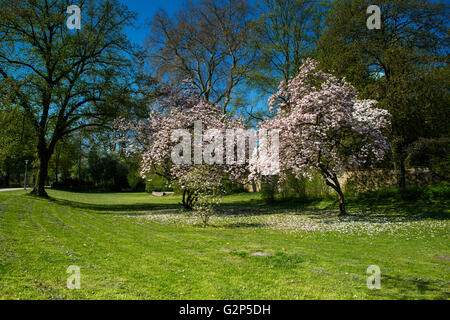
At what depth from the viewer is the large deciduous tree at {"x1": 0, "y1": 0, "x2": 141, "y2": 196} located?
2088 centimetres

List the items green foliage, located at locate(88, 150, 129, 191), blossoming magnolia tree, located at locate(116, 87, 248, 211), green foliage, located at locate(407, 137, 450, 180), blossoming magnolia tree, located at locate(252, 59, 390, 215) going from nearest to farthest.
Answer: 1. blossoming magnolia tree, located at locate(252, 59, 390, 215)
2. green foliage, located at locate(407, 137, 450, 180)
3. blossoming magnolia tree, located at locate(116, 87, 248, 211)
4. green foliage, located at locate(88, 150, 129, 191)

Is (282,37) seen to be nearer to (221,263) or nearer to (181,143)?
(181,143)

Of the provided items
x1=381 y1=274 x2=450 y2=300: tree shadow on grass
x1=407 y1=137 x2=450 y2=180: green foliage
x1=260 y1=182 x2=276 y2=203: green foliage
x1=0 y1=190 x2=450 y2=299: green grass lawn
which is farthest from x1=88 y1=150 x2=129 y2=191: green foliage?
x1=381 y1=274 x2=450 y2=300: tree shadow on grass

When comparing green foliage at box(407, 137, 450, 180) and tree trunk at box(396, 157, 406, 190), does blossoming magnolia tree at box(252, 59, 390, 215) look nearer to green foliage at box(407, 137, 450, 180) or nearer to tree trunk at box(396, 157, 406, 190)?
green foliage at box(407, 137, 450, 180)

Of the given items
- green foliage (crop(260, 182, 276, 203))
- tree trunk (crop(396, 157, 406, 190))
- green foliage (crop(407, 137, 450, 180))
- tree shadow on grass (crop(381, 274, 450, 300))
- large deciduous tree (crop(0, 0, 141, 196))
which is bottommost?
tree shadow on grass (crop(381, 274, 450, 300))

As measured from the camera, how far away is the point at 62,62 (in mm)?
21453

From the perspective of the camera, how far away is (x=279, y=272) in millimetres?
5844

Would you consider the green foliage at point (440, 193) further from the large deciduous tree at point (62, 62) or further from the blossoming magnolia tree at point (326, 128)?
the large deciduous tree at point (62, 62)

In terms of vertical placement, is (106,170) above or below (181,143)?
below

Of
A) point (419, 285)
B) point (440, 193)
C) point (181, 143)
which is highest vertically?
point (181, 143)

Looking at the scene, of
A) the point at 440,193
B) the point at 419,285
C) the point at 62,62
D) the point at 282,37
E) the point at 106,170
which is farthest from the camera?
the point at 106,170

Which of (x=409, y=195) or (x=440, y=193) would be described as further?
(x=409, y=195)

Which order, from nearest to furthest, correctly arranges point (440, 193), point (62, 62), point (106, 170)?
point (440, 193)
point (62, 62)
point (106, 170)

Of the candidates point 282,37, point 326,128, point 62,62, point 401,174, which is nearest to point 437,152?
point 401,174
